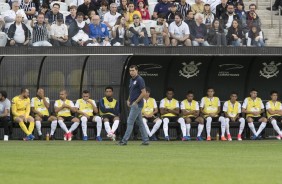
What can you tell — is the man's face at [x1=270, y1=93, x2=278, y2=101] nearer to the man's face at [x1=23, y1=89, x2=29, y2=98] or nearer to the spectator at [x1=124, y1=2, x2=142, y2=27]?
the spectator at [x1=124, y1=2, x2=142, y2=27]

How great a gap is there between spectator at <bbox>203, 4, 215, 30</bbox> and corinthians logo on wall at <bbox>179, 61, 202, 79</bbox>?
58.3 inches

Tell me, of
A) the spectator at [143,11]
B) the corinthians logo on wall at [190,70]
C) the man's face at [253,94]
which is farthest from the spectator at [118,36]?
the man's face at [253,94]

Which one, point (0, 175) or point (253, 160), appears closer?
point (0, 175)

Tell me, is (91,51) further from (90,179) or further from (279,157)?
(90,179)

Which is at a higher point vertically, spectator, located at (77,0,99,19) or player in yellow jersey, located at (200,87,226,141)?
spectator, located at (77,0,99,19)

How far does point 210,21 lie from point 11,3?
6954 millimetres

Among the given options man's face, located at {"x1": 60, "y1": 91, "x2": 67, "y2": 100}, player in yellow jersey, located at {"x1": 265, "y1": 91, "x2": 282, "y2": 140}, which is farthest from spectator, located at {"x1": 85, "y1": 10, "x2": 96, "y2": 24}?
player in yellow jersey, located at {"x1": 265, "y1": 91, "x2": 282, "y2": 140}

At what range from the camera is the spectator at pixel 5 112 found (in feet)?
93.6

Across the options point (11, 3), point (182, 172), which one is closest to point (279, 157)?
point (182, 172)

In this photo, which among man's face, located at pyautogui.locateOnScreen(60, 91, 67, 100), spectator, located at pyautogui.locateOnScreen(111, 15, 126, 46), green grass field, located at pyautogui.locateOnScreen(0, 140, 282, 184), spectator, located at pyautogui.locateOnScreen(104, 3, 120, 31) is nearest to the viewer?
green grass field, located at pyautogui.locateOnScreen(0, 140, 282, 184)

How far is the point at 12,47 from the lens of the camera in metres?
29.3

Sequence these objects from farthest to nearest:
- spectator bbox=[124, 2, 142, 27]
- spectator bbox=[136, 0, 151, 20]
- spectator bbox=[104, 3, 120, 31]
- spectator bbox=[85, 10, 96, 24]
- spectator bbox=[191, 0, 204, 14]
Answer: spectator bbox=[191, 0, 204, 14]
spectator bbox=[136, 0, 151, 20]
spectator bbox=[104, 3, 120, 31]
spectator bbox=[85, 10, 96, 24]
spectator bbox=[124, 2, 142, 27]

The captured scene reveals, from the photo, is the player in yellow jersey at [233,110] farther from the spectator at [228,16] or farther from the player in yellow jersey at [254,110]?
the spectator at [228,16]

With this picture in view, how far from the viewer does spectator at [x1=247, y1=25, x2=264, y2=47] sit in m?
29.7
